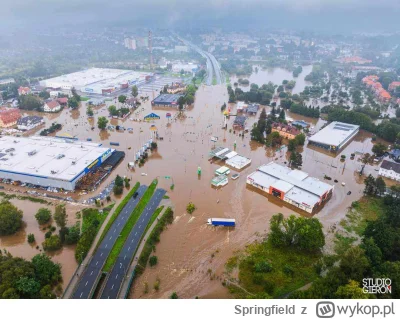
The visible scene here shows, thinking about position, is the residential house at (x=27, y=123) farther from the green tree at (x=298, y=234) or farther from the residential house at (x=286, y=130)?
the green tree at (x=298, y=234)

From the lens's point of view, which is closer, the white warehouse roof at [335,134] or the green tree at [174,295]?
the green tree at [174,295]

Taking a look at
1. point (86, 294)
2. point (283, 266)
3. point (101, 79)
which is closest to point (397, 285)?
point (283, 266)

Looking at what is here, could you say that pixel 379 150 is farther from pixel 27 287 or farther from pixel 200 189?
pixel 27 287

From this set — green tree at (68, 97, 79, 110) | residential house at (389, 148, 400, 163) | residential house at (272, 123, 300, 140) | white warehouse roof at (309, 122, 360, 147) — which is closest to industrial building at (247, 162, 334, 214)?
white warehouse roof at (309, 122, 360, 147)

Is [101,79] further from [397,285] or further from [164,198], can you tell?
[397,285]

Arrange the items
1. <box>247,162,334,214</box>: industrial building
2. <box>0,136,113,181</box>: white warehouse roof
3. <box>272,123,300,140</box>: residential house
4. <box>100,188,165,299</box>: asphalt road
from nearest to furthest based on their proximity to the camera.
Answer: <box>100,188,165,299</box>: asphalt road, <box>247,162,334,214</box>: industrial building, <box>0,136,113,181</box>: white warehouse roof, <box>272,123,300,140</box>: residential house

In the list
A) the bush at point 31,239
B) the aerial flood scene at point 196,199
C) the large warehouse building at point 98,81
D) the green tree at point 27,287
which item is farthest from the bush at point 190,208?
the large warehouse building at point 98,81

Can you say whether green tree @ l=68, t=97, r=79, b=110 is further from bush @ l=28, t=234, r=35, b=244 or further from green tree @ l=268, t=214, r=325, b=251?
green tree @ l=268, t=214, r=325, b=251
